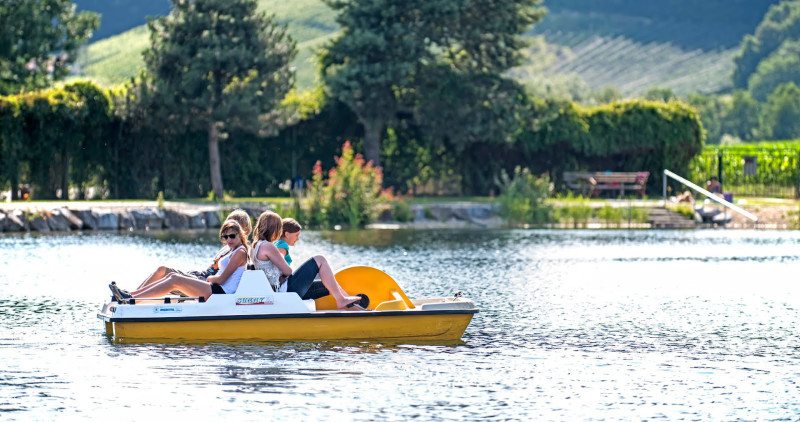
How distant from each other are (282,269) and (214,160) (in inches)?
1217

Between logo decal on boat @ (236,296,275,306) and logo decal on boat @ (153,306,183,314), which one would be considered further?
logo decal on boat @ (236,296,275,306)

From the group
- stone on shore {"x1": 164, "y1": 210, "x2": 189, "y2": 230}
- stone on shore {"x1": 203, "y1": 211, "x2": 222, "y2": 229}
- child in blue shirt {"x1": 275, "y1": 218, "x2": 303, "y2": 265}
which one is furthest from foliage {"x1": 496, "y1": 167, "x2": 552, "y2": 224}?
child in blue shirt {"x1": 275, "y1": 218, "x2": 303, "y2": 265}

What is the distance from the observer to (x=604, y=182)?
53188 millimetres

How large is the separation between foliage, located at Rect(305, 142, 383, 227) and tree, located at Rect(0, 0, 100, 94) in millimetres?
15472

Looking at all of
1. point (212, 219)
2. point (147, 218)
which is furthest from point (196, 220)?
point (147, 218)

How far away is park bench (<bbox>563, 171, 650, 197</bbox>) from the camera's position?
5231 cm

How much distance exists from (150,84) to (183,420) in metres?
35.3

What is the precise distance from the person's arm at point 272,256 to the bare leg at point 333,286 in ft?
1.44

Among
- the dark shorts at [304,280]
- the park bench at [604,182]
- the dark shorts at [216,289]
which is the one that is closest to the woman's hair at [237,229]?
the dark shorts at [216,289]

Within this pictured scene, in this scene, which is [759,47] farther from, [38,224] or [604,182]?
[38,224]

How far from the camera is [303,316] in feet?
66.0

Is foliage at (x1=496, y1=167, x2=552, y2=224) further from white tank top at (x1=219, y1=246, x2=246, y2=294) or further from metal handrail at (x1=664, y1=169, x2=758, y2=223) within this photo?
white tank top at (x1=219, y1=246, x2=246, y2=294)

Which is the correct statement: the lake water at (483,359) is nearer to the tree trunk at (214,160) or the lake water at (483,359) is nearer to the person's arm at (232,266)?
the person's arm at (232,266)

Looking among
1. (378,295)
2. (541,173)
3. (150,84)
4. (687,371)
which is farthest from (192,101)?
(687,371)
